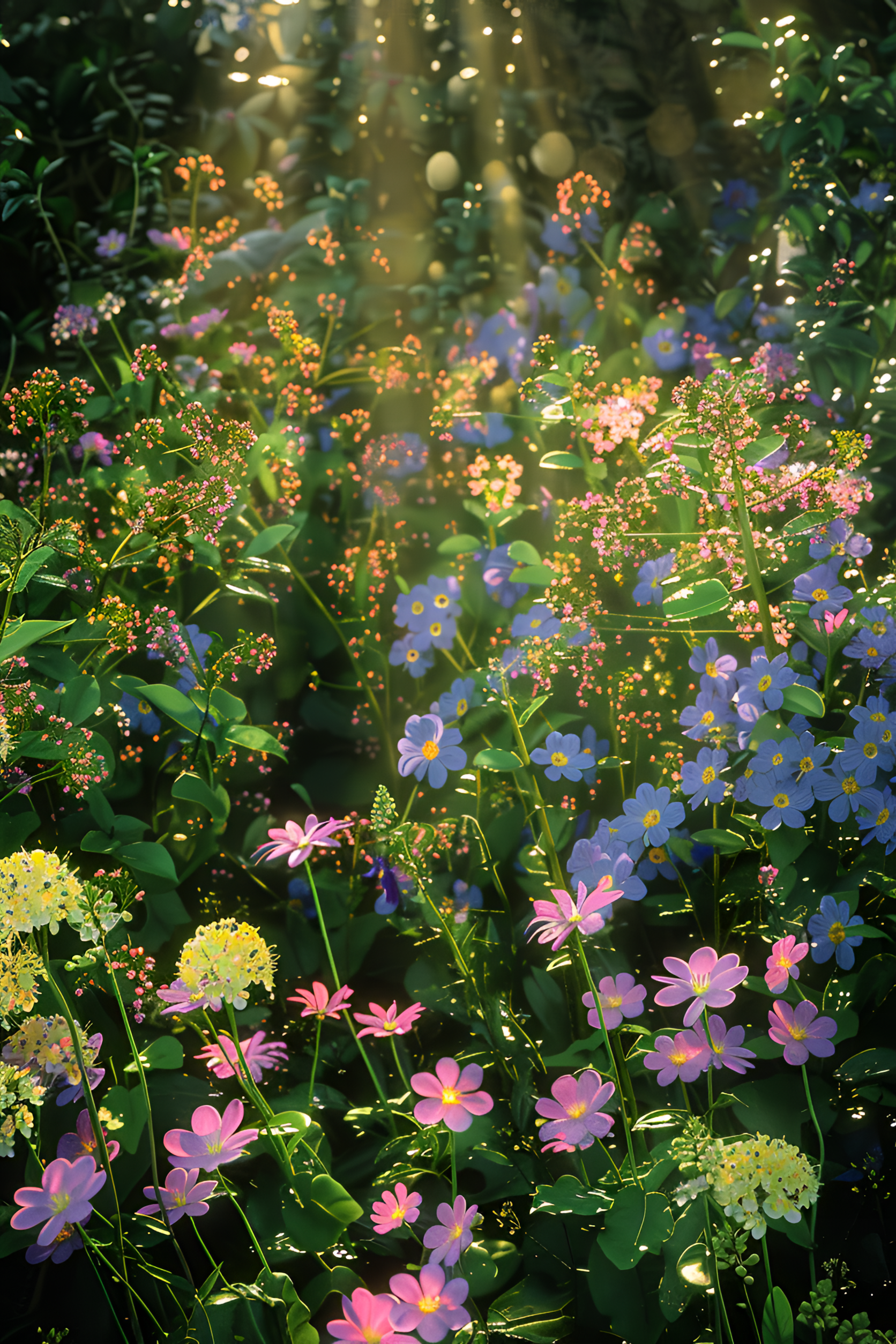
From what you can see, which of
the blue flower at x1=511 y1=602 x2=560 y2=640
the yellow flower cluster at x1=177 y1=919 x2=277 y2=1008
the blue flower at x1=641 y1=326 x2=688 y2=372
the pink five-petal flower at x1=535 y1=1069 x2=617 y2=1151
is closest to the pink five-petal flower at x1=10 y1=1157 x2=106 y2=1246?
the yellow flower cluster at x1=177 y1=919 x2=277 y2=1008

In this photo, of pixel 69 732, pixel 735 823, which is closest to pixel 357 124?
pixel 69 732

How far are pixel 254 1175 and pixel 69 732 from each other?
0.37m

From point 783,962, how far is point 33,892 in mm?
476

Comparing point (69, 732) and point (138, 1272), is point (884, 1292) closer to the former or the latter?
point (138, 1272)

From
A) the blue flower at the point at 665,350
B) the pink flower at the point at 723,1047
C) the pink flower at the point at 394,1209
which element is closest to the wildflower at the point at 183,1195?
the pink flower at the point at 394,1209

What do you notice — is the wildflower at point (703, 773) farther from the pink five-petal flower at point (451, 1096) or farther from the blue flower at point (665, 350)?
the blue flower at point (665, 350)

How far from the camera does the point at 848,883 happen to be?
25.3 inches

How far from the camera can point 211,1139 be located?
1.80 ft

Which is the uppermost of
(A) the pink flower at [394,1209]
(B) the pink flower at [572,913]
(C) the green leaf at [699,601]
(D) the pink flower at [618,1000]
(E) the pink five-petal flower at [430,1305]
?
(C) the green leaf at [699,601]

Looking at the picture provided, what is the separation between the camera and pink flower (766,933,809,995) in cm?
57

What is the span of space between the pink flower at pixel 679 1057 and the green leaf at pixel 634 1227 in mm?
69

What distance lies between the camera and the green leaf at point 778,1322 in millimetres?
519

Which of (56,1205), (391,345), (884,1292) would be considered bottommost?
(884,1292)

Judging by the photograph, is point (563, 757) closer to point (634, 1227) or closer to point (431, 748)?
point (431, 748)
